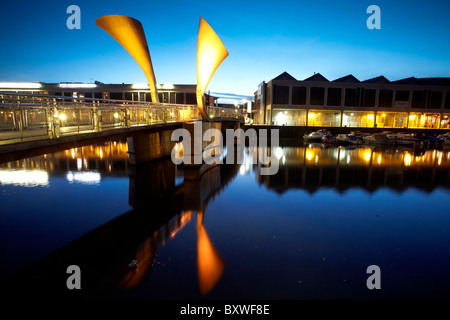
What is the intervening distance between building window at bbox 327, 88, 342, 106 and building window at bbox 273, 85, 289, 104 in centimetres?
Answer: 755

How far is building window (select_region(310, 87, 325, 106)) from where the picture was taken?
154ft

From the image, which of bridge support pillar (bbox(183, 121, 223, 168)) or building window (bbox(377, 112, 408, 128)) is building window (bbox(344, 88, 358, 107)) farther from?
bridge support pillar (bbox(183, 121, 223, 168))

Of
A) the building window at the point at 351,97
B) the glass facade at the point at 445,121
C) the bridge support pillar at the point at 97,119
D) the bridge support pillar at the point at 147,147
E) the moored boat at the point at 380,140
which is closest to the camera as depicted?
the bridge support pillar at the point at 97,119

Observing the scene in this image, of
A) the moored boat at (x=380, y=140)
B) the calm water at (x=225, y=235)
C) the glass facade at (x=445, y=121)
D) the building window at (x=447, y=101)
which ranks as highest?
the building window at (x=447, y=101)

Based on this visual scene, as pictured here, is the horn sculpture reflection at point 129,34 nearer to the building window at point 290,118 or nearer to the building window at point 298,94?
the building window at point 290,118

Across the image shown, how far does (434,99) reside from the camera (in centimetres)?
4862

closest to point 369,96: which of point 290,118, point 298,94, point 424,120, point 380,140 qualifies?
point 424,120

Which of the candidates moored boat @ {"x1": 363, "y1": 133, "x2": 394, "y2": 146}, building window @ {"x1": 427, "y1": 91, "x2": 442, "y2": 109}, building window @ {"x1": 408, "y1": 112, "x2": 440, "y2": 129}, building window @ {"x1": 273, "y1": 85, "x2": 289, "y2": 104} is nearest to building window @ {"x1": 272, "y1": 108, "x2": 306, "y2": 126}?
building window @ {"x1": 273, "y1": 85, "x2": 289, "y2": 104}

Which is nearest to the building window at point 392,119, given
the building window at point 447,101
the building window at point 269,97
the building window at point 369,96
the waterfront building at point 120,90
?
the building window at point 369,96

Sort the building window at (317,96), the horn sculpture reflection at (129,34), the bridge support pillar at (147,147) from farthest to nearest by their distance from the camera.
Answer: the building window at (317,96) → the horn sculpture reflection at (129,34) → the bridge support pillar at (147,147)

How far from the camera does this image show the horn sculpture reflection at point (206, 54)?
67.1 feet

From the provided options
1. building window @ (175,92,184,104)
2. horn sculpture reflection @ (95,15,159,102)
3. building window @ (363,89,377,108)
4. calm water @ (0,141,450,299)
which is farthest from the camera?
building window @ (363,89,377,108)

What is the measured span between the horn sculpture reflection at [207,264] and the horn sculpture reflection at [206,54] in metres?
13.8

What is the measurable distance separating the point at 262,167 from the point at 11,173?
1623 centimetres
